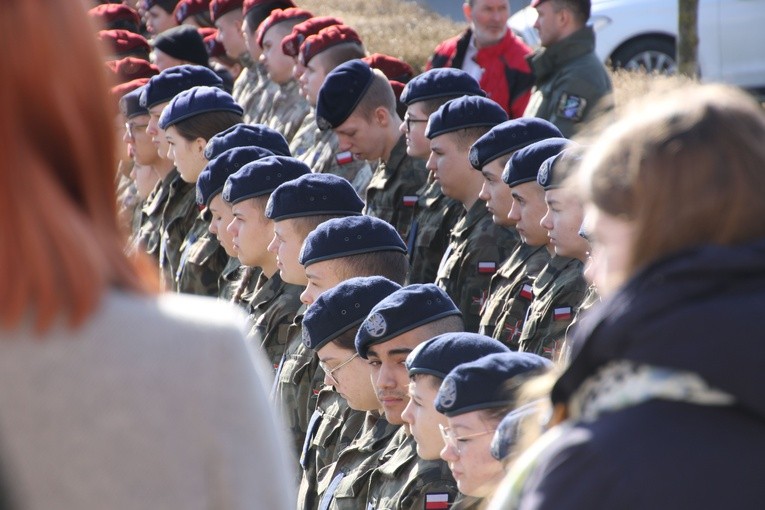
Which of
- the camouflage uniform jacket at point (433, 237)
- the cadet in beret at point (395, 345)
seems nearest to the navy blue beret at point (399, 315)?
the cadet in beret at point (395, 345)

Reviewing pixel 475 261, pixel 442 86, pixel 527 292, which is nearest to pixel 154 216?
pixel 442 86

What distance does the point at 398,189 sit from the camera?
680cm

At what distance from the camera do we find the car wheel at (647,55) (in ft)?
37.1

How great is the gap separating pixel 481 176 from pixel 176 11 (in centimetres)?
692

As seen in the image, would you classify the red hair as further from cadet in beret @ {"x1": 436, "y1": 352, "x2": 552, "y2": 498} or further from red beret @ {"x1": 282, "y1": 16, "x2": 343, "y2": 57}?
red beret @ {"x1": 282, "y1": 16, "x2": 343, "y2": 57}

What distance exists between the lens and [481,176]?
→ 6109 mm

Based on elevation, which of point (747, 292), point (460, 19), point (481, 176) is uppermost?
point (747, 292)

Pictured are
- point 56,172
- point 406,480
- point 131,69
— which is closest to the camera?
point 56,172

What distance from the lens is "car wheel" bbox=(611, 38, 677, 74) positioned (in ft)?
37.1

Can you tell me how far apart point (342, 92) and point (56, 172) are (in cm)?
562

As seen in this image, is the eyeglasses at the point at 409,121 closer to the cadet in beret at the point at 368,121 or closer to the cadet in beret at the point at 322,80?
the cadet in beret at the point at 368,121

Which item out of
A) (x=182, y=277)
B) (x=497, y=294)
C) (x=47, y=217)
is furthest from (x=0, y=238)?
(x=182, y=277)

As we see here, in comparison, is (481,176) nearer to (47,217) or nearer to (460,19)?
(47,217)

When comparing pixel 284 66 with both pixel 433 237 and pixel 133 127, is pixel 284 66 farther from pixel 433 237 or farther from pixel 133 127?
pixel 433 237
